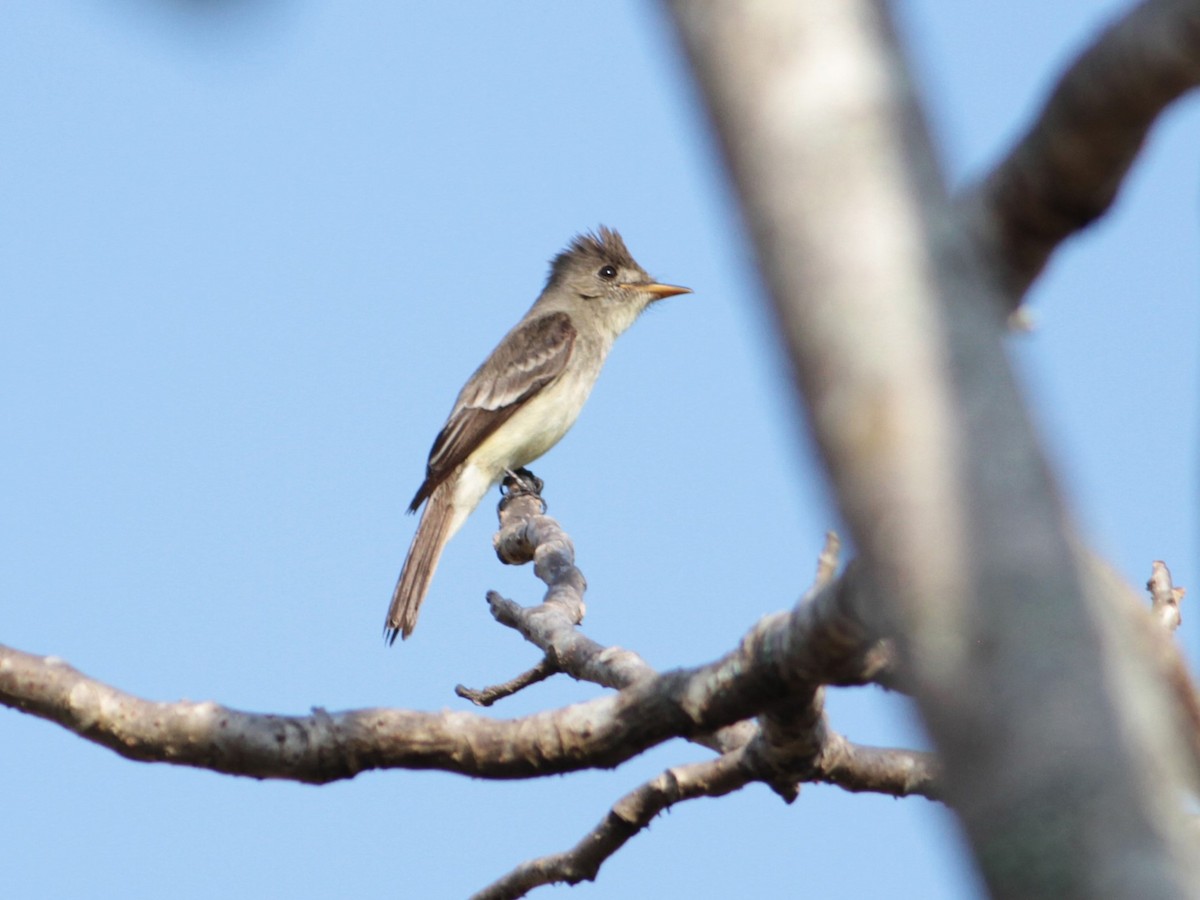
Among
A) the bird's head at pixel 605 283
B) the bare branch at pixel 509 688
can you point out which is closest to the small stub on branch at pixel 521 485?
the bird's head at pixel 605 283

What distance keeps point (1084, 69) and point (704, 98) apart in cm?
65

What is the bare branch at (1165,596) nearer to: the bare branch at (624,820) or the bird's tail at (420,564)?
the bare branch at (624,820)

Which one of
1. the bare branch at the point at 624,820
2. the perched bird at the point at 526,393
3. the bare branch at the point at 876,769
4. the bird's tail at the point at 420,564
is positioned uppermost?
the perched bird at the point at 526,393

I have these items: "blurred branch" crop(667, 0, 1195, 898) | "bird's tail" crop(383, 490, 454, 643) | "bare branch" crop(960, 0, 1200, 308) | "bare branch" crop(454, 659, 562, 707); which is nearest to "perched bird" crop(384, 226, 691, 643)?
"bird's tail" crop(383, 490, 454, 643)

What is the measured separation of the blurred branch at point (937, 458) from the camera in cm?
111

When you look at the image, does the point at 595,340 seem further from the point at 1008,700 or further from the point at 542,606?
the point at 1008,700

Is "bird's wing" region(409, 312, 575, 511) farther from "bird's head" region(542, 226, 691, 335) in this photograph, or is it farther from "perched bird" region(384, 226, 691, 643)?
"bird's head" region(542, 226, 691, 335)

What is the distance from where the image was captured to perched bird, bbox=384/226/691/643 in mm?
10211

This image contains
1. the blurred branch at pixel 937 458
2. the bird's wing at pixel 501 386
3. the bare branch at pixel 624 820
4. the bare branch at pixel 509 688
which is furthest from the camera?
the bird's wing at pixel 501 386

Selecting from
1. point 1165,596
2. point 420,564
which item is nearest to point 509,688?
point 1165,596

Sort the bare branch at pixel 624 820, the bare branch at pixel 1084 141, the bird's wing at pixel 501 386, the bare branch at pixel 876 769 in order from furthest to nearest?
the bird's wing at pixel 501 386 < the bare branch at pixel 876 769 < the bare branch at pixel 624 820 < the bare branch at pixel 1084 141

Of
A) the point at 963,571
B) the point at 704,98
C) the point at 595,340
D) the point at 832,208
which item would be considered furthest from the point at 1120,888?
the point at 595,340

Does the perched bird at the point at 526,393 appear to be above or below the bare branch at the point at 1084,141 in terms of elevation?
above

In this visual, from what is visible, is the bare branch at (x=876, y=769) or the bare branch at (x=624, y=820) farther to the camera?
the bare branch at (x=876, y=769)
